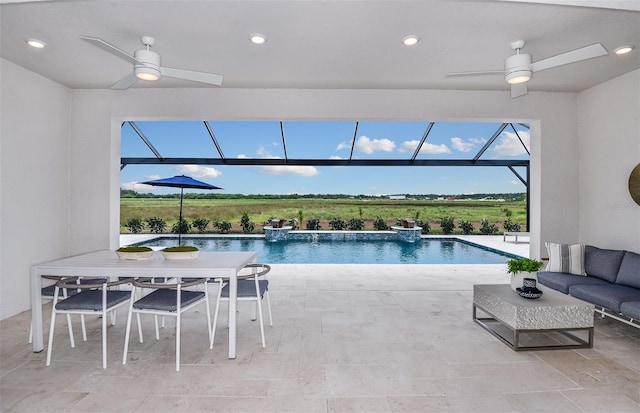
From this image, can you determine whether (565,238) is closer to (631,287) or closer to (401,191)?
(631,287)

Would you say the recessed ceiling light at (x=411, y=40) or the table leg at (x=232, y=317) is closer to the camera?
the table leg at (x=232, y=317)

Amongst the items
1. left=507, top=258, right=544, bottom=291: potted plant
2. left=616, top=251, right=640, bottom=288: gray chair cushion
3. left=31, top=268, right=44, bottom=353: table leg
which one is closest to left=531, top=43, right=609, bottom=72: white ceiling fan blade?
left=507, top=258, right=544, bottom=291: potted plant

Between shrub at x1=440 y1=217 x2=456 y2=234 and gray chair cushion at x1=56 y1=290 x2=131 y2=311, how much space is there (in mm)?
10690

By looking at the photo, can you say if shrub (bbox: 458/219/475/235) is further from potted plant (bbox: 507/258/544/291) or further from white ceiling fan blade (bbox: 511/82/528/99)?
white ceiling fan blade (bbox: 511/82/528/99)

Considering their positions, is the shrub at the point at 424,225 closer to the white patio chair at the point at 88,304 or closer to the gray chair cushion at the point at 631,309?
the gray chair cushion at the point at 631,309

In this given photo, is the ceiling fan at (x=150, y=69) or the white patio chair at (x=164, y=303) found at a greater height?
the ceiling fan at (x=150, y=69)

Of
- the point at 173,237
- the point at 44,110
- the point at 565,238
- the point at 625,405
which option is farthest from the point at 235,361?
the point at 173,237

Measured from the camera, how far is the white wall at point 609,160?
12.7ft

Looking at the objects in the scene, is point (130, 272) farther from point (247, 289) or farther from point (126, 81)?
point (126, 81)

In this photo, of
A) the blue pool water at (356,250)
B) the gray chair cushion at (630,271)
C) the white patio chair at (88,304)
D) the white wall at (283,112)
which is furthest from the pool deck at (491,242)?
the white patio chair at (88,304)

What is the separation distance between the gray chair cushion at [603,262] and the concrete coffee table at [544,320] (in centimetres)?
102

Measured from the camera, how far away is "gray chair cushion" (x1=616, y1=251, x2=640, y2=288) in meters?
3.38

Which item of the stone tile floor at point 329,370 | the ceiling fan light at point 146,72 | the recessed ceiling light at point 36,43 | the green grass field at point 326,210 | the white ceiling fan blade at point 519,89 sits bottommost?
the stone tile floor at point 329,370

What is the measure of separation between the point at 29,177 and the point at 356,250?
7170 mm
